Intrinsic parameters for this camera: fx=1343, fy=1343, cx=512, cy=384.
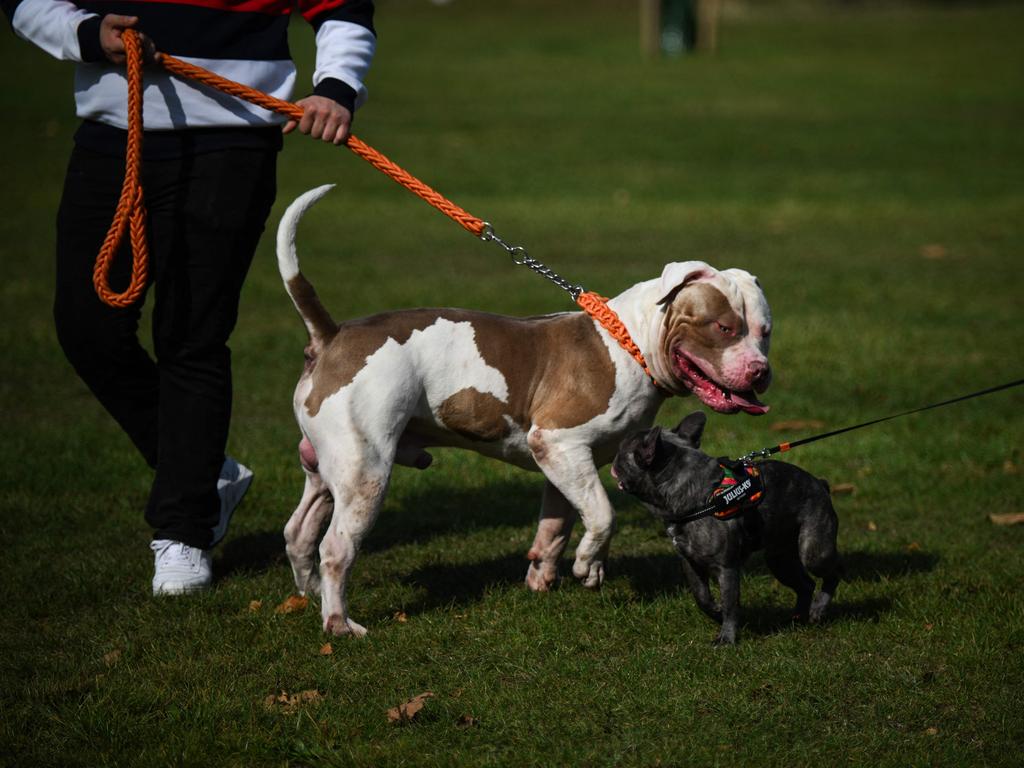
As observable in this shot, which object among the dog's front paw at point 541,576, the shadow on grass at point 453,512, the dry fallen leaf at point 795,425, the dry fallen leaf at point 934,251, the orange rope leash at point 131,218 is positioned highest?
the orange rope leash at point 131,218

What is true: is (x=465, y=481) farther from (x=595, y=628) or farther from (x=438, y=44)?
(x=438, y=44)

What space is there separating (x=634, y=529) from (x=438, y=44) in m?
34.5

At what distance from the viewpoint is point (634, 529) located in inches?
257

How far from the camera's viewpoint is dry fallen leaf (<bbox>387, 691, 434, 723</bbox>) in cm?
425

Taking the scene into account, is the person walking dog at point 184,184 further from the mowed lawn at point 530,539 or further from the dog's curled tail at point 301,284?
the mowed lawn at point 530,539

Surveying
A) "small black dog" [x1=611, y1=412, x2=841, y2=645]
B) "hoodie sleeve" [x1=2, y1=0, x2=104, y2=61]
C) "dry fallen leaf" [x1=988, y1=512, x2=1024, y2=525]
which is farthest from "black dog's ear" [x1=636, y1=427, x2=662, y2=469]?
"dry fallen leaf" [x1=988, y1=512, x2=1024, y2=525]

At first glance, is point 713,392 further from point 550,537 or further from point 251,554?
point 251,554

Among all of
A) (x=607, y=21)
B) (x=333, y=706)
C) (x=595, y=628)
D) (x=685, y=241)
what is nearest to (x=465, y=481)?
(x=595, y=628)

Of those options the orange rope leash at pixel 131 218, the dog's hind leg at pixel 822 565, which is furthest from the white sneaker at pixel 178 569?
the dog's hind leg at pixel 822 565

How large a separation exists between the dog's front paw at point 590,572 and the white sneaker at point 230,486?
157 centimetres

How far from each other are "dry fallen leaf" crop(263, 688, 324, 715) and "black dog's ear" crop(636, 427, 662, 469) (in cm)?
135

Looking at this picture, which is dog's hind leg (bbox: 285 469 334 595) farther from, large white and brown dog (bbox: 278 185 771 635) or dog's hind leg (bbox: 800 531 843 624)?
dog's hind leg (bbox: 800 531 843 624)

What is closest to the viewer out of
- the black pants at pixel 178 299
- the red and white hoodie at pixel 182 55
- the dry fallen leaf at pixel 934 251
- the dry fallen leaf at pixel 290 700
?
the dry fallen leaf at pixel 290 700

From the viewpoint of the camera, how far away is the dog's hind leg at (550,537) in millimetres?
5473
